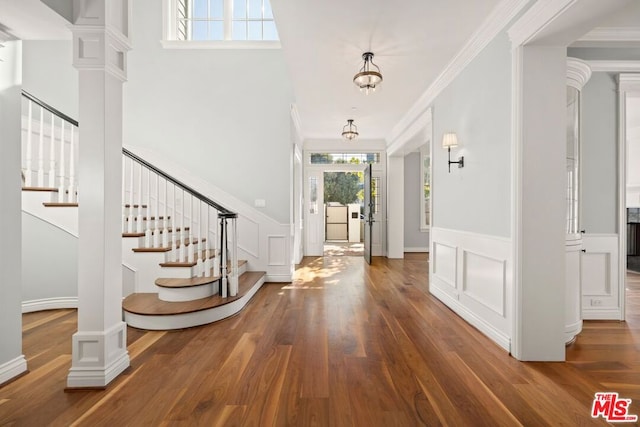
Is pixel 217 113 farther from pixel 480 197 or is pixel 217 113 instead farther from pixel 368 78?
pixel 480 197

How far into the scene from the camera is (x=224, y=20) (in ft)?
18.3

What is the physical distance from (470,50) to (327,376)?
3348mm

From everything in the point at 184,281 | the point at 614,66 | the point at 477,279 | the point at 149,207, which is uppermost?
the point at 614,66

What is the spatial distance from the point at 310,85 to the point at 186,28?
3302mm

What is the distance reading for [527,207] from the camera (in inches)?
92.7

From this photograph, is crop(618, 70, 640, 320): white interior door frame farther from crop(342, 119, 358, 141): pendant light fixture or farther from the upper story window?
the upper story window

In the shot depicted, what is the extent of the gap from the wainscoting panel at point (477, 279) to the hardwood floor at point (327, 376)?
16 cm

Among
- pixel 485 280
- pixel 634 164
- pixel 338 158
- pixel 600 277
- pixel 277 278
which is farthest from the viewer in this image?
pixel 338 158

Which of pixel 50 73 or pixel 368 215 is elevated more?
pixel 50 73

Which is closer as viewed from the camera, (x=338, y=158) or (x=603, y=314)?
(x=603, y=314)

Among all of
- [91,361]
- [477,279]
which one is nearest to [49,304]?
[91,361]

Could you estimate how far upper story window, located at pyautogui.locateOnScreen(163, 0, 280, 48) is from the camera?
5500 millimetres

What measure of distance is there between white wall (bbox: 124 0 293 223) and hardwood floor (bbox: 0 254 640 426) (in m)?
2.59

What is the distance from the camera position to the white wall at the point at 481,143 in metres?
2.61
